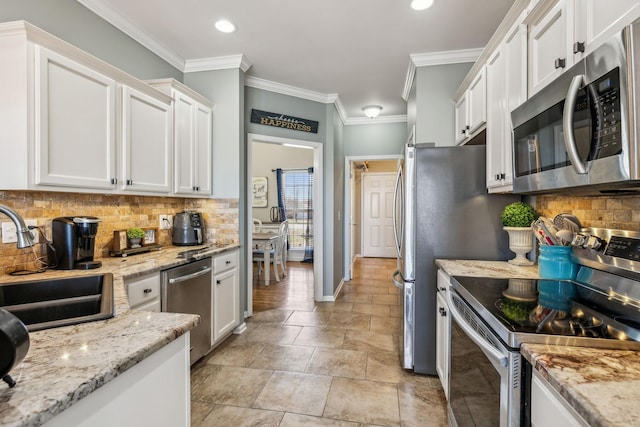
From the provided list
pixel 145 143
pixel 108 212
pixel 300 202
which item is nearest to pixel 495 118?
pixel 145 143

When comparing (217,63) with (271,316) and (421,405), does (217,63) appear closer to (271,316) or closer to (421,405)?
(271,316)

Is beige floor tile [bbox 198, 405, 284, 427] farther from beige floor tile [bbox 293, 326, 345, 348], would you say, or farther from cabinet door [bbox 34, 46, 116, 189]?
cabinet door [bbox 34, 46, 116, 189]

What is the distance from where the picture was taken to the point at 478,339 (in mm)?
1248

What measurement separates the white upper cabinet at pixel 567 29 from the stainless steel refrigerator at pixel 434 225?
74 cm

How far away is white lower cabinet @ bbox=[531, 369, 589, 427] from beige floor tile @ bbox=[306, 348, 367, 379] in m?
1.63

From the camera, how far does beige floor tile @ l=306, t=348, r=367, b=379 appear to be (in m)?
2.44

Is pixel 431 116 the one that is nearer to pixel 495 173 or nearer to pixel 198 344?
pixel 495 173

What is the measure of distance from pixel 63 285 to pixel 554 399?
2.01 meters

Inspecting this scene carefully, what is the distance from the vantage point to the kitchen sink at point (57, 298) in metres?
1.29

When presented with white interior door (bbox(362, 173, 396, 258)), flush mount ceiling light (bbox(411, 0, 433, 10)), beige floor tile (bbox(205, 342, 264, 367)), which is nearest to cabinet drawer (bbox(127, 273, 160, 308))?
beige floor tile (bbox(205, 342, 264, 367))

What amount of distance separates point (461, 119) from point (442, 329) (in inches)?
73.8

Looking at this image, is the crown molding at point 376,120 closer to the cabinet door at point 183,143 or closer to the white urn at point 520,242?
the cabinet door at point 183,143

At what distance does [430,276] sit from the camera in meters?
2.34

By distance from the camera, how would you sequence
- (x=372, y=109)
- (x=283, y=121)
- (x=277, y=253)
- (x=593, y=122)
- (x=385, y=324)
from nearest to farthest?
(x=593, y=122)
(x=385, y=324)
(x=283, y=121)
(x=372, y=109)
(x=277, y=253)
